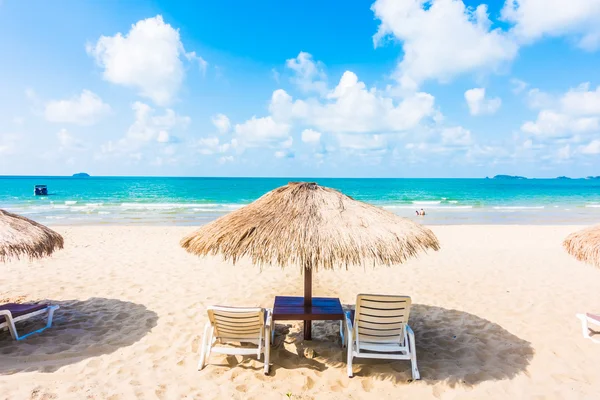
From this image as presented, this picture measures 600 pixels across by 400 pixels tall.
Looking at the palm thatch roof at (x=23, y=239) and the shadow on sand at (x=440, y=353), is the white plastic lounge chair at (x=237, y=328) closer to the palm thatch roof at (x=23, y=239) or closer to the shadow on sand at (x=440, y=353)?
the shadow on sand at (x=440, y=353)

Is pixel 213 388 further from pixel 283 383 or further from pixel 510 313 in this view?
pixel 510 313

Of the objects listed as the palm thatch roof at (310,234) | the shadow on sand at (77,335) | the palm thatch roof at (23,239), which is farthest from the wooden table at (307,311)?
the palm thatch roof at (23,239)

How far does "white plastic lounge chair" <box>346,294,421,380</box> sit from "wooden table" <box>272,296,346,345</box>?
1.04 ft

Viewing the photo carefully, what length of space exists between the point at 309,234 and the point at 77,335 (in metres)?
3.40

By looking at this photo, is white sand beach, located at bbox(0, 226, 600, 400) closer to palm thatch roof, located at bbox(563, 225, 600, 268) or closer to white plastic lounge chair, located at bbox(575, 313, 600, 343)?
white plastic lounge chair, located at bbox(575, 313, 600, 343)

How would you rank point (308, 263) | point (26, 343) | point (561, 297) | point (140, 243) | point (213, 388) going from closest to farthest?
point (213, 388), point (308, 263), point (26, 343), point (561, 297), point (140, 243)

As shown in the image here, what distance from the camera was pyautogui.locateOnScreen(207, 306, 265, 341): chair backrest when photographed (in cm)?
360

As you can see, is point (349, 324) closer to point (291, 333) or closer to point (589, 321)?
point (291, 333)

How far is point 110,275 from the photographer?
7.29m

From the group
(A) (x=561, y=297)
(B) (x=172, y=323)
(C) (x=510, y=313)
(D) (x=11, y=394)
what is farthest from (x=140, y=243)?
(A) (x=561, y=297)

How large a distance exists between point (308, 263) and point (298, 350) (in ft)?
4.00

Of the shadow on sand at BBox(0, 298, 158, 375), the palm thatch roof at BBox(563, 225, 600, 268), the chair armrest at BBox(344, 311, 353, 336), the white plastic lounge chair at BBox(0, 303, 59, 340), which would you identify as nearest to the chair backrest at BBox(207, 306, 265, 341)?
the chair armrest at BBox(344, 311, 353, 336)

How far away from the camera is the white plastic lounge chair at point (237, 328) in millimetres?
3613

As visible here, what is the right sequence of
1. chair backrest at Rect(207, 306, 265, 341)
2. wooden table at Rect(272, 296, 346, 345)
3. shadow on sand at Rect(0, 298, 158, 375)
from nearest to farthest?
chair backrest at Rect(207, 306, 265, 341), shadow on sand at Rect(0, 298, 158, 375), wooden table at Rect(272, 296, 346, 345)
